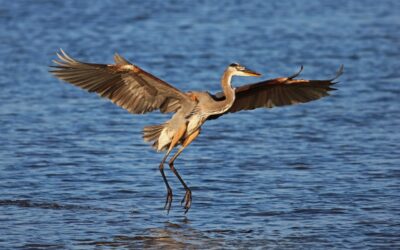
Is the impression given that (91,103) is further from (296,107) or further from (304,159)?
(304,159)

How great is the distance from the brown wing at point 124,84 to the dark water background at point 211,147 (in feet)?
3.45

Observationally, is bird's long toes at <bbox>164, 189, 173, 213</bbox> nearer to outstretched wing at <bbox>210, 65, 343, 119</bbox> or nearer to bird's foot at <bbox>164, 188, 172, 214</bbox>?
bird's foot at <bbox>164, 188, 172, 214</bbox>

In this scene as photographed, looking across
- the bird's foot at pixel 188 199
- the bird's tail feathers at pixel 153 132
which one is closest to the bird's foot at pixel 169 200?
the bird's foot at pixel 188 199

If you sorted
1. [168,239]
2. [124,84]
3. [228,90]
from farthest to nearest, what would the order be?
[228,90]
[124,84]
[168,239]

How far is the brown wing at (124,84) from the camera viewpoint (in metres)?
8.95

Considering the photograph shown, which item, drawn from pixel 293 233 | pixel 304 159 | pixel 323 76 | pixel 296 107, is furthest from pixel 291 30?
pixel 293 233

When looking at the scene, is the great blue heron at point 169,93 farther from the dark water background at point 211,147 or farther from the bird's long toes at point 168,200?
the dark water background at point 211,147

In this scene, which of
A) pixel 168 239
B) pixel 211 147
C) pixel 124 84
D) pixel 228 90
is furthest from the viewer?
pixel 211 147

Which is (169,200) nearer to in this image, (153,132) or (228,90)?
(153,132)

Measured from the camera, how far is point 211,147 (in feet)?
39.8

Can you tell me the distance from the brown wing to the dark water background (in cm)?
105

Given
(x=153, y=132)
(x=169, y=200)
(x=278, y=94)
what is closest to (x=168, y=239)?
(x=169, y=200)

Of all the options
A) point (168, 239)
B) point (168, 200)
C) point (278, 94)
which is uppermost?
point (278, 94)

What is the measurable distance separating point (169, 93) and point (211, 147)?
2877mm
